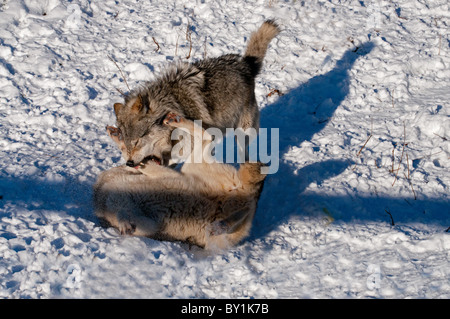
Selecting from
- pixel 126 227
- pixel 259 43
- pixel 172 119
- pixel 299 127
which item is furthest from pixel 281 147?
pixel 126 227

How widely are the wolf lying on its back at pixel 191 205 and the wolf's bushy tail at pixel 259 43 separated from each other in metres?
1.94

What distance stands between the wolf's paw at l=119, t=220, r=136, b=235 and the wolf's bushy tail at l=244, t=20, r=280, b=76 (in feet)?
9.00

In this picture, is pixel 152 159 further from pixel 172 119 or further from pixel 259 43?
pixel 259 43

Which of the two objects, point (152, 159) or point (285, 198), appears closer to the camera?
point (152, 159)

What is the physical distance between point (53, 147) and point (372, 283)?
435cm

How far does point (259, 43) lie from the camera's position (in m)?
5.99

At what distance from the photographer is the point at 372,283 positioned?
12.3 feet

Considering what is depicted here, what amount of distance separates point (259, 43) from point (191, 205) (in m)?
2.69

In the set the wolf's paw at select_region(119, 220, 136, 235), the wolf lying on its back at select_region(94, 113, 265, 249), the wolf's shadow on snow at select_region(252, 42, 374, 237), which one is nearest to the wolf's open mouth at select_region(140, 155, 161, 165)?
the wolf lying on its back at select_region(94, 113, 265, 249)

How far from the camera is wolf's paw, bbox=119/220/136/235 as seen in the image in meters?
4.35

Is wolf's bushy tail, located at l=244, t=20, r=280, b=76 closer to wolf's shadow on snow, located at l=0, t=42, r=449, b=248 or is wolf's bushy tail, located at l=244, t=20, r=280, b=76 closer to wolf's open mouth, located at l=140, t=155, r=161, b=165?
wolf's shadow on snow, located at l=0, t=42, r=449, b=248

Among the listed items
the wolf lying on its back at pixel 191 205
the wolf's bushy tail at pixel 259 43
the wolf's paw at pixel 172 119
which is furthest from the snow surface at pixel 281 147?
the wolf's paw at pixel 172 119

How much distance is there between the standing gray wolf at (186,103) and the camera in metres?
5.06

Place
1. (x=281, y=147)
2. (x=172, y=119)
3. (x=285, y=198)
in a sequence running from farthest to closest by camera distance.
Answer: (x=281, y=147) → (x=285, y=198) → (x=172, y=119)
